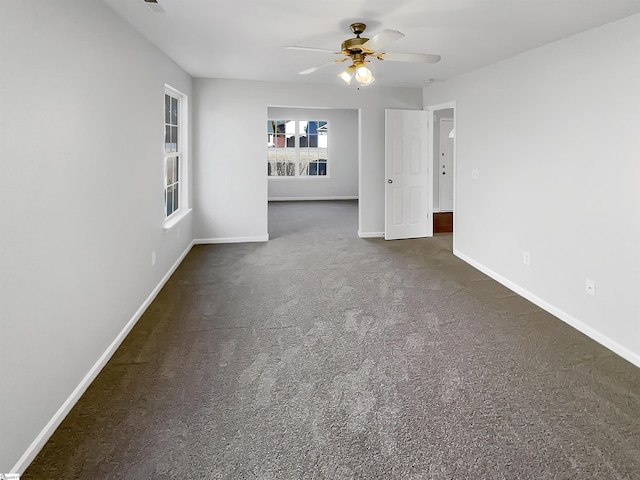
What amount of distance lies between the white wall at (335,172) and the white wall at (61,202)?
8428 millimetres

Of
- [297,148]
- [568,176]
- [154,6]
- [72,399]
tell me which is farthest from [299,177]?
[72,399]

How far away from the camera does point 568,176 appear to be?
137 inches

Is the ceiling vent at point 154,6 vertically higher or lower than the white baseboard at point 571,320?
higher

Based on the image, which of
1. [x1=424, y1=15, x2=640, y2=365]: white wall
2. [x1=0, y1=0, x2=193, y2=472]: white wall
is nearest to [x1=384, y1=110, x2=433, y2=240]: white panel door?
[x1=424, y1=15, x2=640, y2=365]: white wall

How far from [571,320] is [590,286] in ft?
1.13

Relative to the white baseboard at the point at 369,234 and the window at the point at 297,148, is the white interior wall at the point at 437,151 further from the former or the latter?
the window at the point at 297,148

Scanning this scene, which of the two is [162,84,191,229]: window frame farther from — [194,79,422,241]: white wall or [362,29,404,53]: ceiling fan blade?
[362,29,404,53]: ceiling fan blade

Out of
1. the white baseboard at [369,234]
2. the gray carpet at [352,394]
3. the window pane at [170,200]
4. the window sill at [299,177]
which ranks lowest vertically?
the gray carpet at [352,394]

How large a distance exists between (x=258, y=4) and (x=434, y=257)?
3794mm

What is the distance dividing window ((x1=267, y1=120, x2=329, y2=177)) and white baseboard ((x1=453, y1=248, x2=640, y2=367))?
7.78 meters

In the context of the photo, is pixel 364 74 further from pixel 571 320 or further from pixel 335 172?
pixel 335 172

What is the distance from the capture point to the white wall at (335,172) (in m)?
11.8

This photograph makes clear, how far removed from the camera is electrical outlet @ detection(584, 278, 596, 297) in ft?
10.6

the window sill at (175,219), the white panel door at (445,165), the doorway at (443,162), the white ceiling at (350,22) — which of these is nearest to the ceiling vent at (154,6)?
the white ceiling at (350,22)
